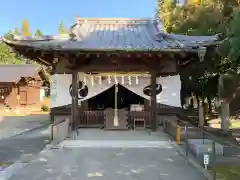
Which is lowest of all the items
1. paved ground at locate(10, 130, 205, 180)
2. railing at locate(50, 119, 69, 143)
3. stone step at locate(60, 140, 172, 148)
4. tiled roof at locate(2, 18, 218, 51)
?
paved ground at locate(10, 130, 205, 180)

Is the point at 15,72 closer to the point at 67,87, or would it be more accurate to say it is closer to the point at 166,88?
the point at 67,87

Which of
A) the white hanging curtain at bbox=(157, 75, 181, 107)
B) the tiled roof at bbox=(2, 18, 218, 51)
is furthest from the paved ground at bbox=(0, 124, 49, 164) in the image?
the white hanging curtain at bbox=(157, 75, 181, 107)

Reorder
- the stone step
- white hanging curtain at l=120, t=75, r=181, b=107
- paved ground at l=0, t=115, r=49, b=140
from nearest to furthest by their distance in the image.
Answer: the stone step → white hanging curtain at l=120, t=75, r=181, b=107 → paved ground at l=0, t=115, r=49, b=140

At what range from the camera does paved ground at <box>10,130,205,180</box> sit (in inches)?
242

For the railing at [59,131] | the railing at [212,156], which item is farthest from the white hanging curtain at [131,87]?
the railing at [212,156]

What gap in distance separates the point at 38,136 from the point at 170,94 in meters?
5.86

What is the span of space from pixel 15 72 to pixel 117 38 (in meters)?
22.6

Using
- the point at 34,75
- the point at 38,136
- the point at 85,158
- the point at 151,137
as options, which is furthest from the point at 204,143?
the point at 34,75

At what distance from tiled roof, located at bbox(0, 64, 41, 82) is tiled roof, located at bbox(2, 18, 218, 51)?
17.4 meters

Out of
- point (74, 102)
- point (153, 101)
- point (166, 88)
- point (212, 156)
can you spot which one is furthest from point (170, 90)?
point (212, 156)

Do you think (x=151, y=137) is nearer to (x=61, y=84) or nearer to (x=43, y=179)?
(x=61, y=84)

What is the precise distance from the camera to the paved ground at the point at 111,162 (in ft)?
20.2

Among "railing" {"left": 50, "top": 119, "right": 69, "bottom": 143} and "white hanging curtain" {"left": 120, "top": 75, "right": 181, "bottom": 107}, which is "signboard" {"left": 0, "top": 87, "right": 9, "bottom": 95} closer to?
"white hanging curtain" {"left": 120, "top": 75, "right": 181, "bottom": 107}

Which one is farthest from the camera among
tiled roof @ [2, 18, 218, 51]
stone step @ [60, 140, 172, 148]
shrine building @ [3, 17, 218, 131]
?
shrine building @ [3, 17, 218, 131]
